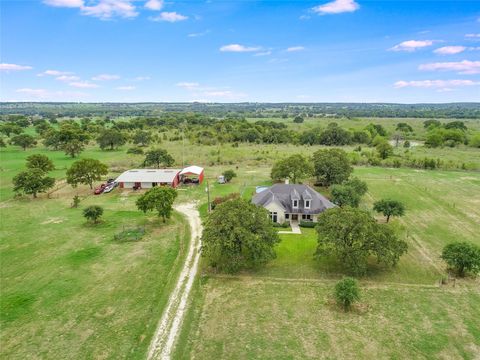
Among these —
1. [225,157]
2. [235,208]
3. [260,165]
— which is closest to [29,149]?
[225,157]

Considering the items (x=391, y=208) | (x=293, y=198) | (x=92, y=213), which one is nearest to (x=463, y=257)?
(x=391, y=208)

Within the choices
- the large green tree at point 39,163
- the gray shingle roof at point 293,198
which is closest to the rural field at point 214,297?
the gray shingle roof at point 293,198

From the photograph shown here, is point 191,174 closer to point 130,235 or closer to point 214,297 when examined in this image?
point 130,235

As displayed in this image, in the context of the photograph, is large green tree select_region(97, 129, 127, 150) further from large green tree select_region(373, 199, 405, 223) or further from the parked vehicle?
large green tree select_region(373, 199, 405, 223)

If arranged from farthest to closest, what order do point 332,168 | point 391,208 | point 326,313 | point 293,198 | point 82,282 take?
point 332,168 < point 293,198 < point 391,208 < point 82,282 < point 326,313

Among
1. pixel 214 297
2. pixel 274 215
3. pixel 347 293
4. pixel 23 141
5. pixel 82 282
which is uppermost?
pixel 23 141

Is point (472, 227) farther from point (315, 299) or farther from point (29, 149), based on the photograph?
point (29, 149)

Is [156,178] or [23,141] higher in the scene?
[23,141]
